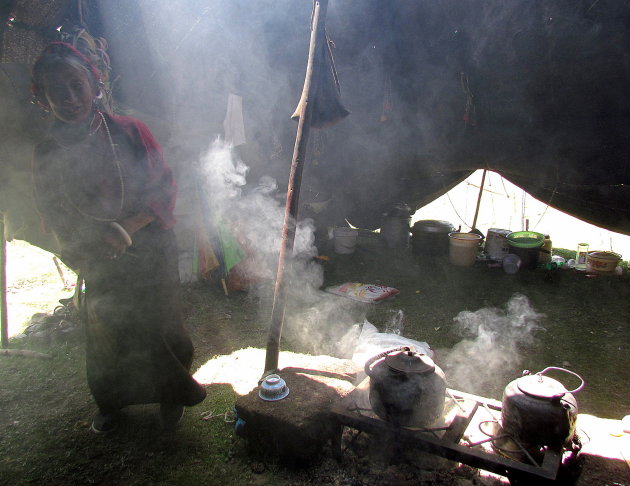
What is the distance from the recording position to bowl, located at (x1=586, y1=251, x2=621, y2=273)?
6.17 metres

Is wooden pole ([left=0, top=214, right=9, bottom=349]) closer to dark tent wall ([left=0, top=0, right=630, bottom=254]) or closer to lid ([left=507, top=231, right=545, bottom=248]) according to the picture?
dark tent wall ([left=0, top=0, right=630, bottom=254])

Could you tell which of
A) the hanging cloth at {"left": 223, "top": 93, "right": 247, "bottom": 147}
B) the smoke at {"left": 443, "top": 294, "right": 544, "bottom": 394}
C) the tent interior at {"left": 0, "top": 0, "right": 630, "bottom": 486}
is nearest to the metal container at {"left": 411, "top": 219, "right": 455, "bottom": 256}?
the tent interior at {"left": 0, "top": 0, "right": 630, "bottom": 486}

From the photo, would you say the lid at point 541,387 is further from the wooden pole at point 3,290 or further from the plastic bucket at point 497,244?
the plastic bucket at point 497,244

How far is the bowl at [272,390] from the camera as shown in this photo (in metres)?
2.68

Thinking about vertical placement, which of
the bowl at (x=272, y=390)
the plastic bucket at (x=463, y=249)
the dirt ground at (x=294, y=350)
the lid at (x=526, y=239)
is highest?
the lid at (x=526, y=239)

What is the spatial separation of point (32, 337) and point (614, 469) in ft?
18.5

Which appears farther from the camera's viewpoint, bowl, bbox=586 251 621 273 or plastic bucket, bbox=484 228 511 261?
plastic bucket, bbox=484 228 511 261

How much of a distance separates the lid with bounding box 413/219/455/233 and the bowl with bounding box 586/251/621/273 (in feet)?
7.64

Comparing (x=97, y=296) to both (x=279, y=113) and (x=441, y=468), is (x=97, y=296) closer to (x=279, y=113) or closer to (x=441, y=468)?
(x=441, y=468)

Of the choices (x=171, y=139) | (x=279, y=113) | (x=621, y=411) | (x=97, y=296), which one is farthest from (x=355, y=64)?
(x=621, y=411)

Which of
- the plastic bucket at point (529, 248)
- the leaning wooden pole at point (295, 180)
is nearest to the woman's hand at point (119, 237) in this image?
the leaning wooden pole at point (295, 180)

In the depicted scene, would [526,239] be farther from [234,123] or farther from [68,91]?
[68,91]

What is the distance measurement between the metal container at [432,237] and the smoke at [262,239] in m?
2.12

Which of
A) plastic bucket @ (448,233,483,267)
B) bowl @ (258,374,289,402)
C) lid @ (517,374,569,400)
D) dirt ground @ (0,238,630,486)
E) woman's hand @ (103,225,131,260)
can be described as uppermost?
woman's hand @ (103,225,131,260)
